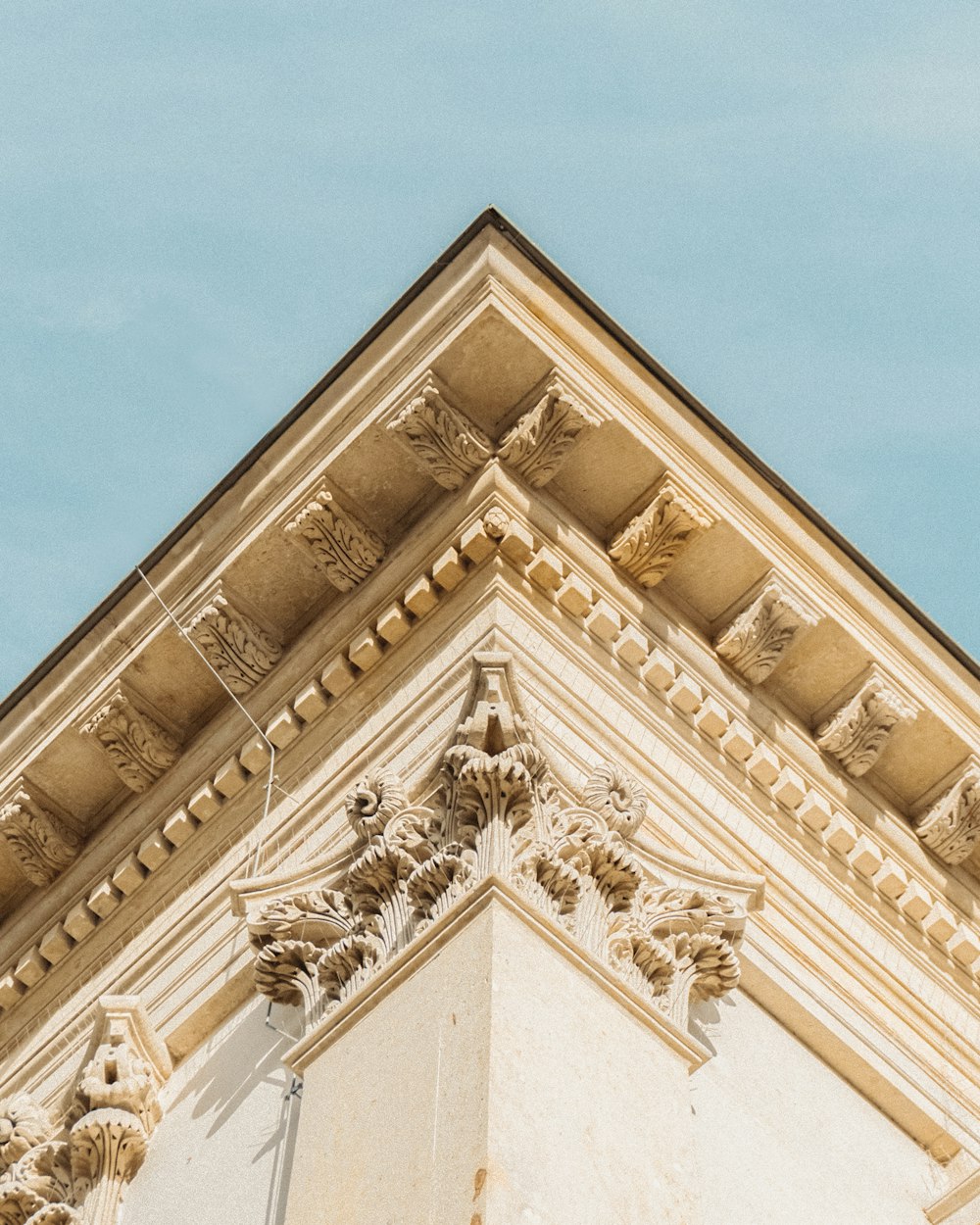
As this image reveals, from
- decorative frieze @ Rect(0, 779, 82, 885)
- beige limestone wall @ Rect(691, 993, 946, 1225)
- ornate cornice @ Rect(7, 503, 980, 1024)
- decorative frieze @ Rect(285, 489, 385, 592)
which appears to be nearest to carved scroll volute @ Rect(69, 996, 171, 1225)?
ornate cornice @ Rect(7, 503, 980, 1024)

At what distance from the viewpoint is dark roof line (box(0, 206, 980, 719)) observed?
12156mm

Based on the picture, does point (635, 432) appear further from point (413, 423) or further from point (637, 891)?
point (637, 891)

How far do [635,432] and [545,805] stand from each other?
2.88 m

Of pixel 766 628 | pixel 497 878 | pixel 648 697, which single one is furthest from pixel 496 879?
pixel 766 628

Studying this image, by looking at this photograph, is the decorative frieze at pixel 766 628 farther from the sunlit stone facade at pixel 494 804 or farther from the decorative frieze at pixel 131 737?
the decorative frieze at pixel 131 737

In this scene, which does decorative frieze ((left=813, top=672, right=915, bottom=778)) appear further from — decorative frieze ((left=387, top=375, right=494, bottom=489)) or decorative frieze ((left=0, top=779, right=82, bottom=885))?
decorative frieze ((left=0, top=779, right=82, bottom=885))

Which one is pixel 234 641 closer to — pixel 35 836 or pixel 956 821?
pixel 35 836

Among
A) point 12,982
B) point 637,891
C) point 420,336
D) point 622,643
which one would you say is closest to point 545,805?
point 637,891

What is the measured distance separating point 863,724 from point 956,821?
728 mm

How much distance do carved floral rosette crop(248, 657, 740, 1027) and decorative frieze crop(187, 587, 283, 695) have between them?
231cm

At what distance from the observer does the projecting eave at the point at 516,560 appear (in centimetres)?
1188

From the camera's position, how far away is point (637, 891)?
978cm

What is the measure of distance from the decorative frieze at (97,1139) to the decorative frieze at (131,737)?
5.69 feet

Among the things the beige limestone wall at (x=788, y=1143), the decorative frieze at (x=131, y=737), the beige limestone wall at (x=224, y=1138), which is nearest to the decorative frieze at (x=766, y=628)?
the beige limestone wall at (x=788, y=1143)
